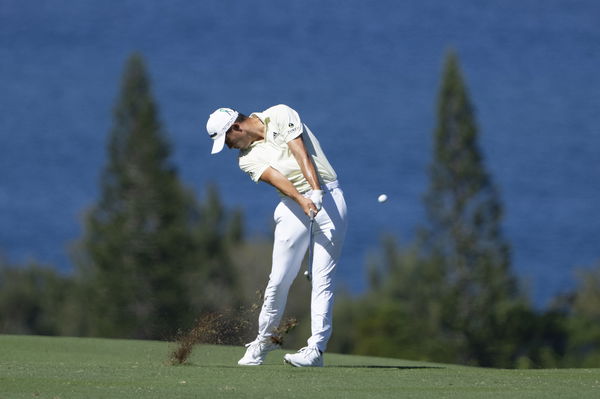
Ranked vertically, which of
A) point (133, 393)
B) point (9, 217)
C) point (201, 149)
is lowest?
point (133, 393)

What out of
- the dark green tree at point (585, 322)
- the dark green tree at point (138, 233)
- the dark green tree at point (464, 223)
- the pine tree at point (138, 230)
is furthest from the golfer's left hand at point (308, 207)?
the pine tree at point (138, 230)

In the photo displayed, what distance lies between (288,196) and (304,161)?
0.26 meters

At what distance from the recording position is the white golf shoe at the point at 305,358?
8422 mm

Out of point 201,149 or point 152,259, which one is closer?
point 152,259

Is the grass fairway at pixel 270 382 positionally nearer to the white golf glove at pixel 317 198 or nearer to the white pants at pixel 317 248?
the white pants at pixel 317 248

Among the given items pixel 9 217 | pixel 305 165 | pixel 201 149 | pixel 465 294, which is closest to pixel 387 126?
pixel 201 149

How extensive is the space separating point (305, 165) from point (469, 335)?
30.3m

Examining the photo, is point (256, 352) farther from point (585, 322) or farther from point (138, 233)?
point (585, 322)

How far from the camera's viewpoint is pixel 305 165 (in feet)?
27.1

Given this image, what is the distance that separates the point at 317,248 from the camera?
850 centimetres

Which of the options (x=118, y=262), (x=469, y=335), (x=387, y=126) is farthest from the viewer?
(x=387, y=126)

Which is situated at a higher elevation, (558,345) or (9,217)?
(9,217)

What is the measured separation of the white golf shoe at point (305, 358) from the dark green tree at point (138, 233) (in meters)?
31.5

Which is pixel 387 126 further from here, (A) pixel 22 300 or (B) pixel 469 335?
(B) pixel 469 335
